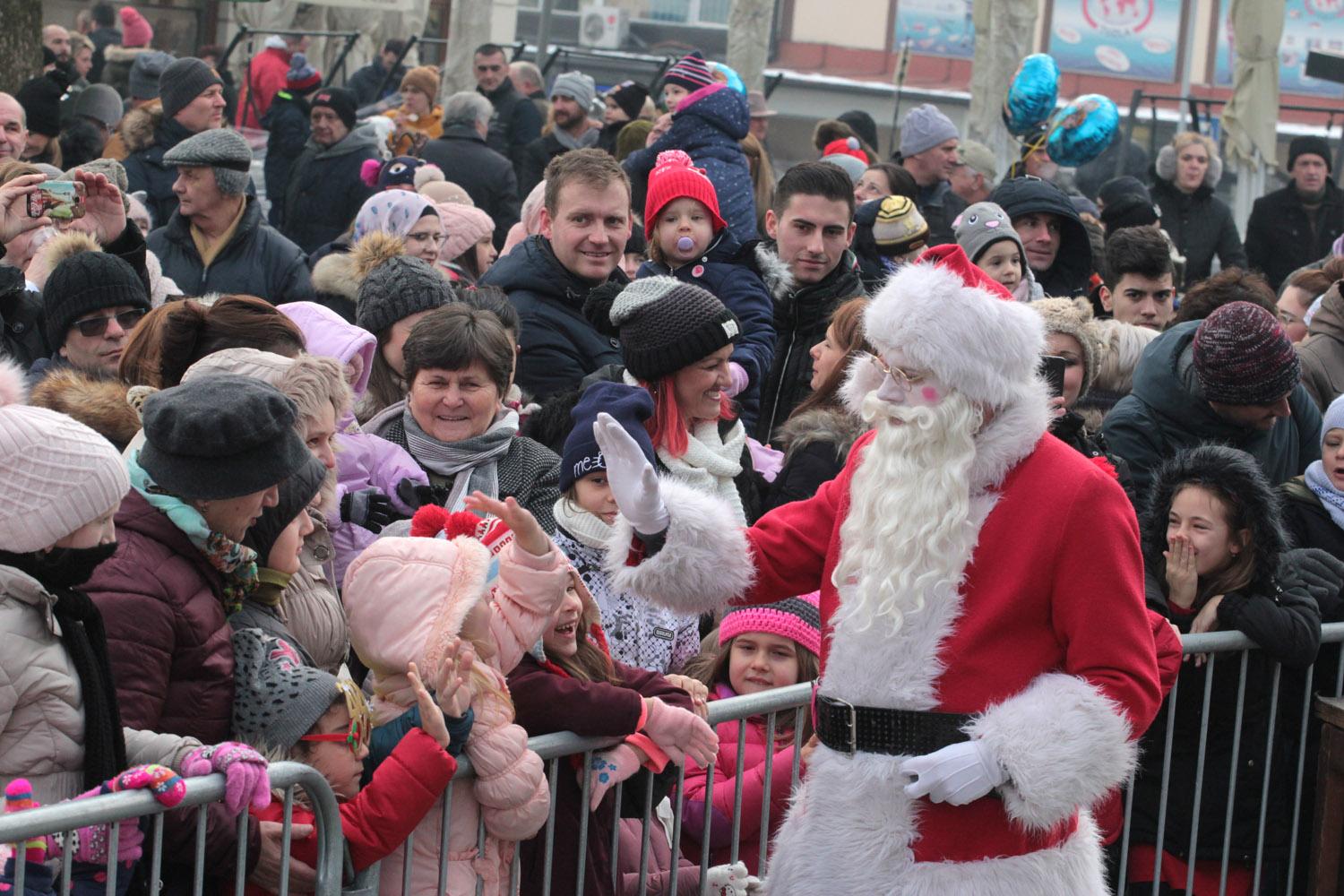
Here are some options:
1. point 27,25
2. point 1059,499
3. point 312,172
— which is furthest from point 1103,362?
point 27,25

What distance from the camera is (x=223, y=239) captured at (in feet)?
22.2

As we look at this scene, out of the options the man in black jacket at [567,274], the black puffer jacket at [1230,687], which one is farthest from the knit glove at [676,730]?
the man in black jacket at [567,274]

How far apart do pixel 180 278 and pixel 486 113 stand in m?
4.40

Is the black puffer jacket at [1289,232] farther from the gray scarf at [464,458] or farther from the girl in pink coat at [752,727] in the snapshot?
the gray scarf at [464,458]

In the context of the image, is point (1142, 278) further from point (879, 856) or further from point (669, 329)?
point (879, 856)

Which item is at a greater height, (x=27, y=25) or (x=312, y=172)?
(x=27, y=25)

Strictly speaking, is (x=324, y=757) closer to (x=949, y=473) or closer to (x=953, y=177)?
(x=949, y=473)

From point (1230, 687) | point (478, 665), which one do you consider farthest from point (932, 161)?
point (478, 665)

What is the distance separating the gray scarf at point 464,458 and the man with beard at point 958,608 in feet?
4.15

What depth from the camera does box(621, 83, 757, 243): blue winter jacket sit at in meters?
6.97

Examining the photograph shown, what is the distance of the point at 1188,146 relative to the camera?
1162 centimetres

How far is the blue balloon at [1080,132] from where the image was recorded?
10047 millimetres

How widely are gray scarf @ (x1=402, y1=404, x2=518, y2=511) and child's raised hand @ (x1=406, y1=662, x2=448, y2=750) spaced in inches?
54.5

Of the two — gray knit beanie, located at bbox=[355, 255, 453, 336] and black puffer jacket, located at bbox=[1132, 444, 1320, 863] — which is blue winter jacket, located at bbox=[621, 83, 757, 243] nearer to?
gray knit beanie, located at bbox=[355, 255, 453, 336]
